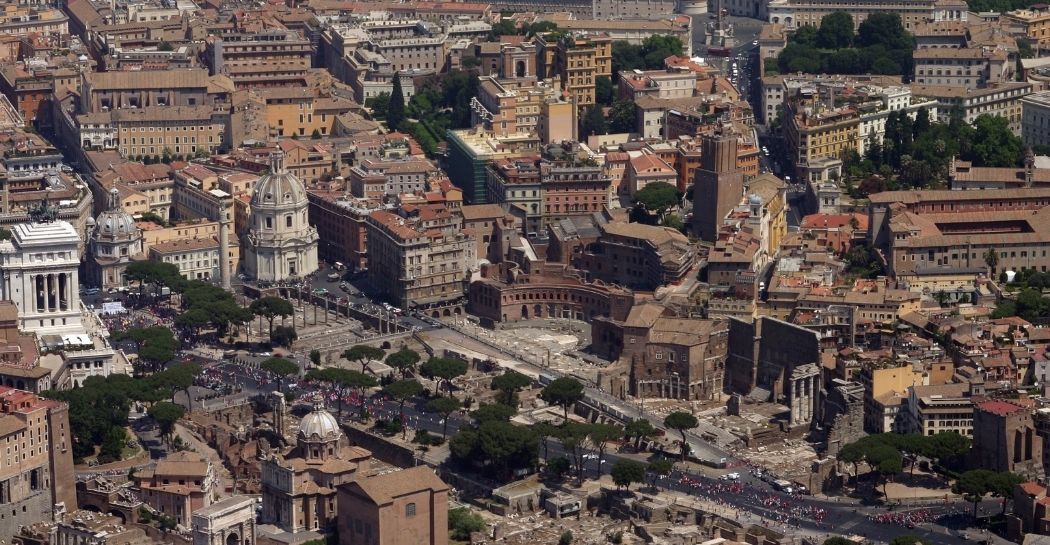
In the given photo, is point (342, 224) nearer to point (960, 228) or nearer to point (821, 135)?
A: point (821, 135)

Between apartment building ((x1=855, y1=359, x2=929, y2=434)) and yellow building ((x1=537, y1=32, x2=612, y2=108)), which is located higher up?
yellow building ((x1=537, y1=32, x2=612, y2=108))

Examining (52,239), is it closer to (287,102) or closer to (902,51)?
(287,102)

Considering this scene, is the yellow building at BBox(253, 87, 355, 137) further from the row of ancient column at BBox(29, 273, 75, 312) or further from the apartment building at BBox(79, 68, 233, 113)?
the row of ancient column at BBox(29, 273, 75, 312)

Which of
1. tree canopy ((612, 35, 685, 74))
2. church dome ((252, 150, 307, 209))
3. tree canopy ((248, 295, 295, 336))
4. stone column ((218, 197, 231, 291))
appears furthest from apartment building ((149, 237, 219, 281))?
tree canopy ((612, 35, 685, 74))

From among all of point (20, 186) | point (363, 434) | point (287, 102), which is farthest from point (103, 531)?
point (287, 102)

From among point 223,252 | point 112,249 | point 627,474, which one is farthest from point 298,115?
point 627,474

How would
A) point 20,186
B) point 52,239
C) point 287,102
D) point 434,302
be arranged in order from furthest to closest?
1. point 287,102
2. point 20,186
3. point 434,302
4. point 52,239

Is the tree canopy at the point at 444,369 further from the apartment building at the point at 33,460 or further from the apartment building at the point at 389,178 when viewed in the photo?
the apartment building at the point at 389,178

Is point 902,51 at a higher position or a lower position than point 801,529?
higher
